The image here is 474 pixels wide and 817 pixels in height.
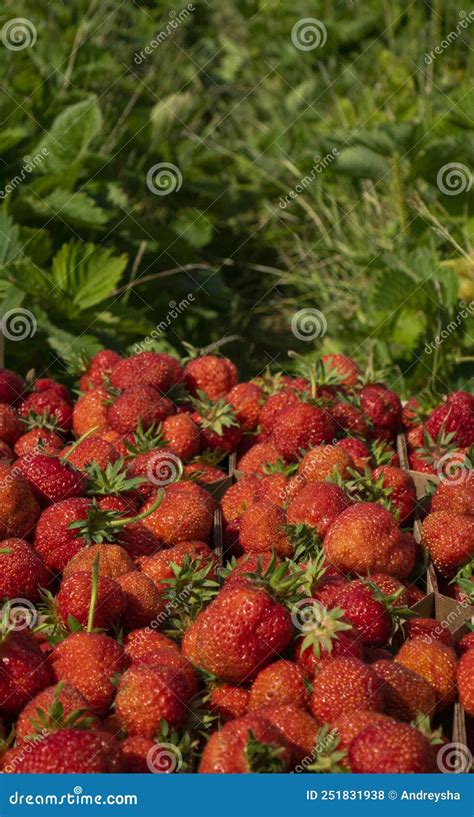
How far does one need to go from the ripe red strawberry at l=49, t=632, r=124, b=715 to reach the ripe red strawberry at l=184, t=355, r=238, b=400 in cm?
126

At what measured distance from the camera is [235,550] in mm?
2412

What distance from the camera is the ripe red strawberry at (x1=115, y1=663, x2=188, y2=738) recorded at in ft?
5.57

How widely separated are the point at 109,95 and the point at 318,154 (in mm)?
1476

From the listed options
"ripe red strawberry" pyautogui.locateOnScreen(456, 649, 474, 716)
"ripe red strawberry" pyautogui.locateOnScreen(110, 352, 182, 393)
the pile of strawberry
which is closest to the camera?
the pile of strawberry

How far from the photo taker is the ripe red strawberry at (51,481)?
2363mm

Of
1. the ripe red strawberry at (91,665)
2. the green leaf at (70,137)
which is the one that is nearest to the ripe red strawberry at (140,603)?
the ripe red strawberry at (91,665)

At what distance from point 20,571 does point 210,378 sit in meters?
1.09

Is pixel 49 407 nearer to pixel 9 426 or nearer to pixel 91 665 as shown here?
pixel 9 426

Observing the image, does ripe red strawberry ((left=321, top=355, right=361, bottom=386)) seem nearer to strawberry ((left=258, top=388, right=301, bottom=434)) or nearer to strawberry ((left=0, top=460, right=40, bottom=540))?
strawberry ((left=258, top=388, right=301, bottom=434))

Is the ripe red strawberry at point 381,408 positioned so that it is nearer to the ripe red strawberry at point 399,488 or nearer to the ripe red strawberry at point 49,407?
the ripe red strawberry at point 399,488

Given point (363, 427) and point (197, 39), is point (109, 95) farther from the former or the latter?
point (363, 427)

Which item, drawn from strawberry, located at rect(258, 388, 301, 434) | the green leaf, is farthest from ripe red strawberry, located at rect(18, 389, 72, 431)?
the green leaf

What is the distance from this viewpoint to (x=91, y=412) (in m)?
2.84

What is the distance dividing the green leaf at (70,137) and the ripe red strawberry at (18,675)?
3.19 metres
